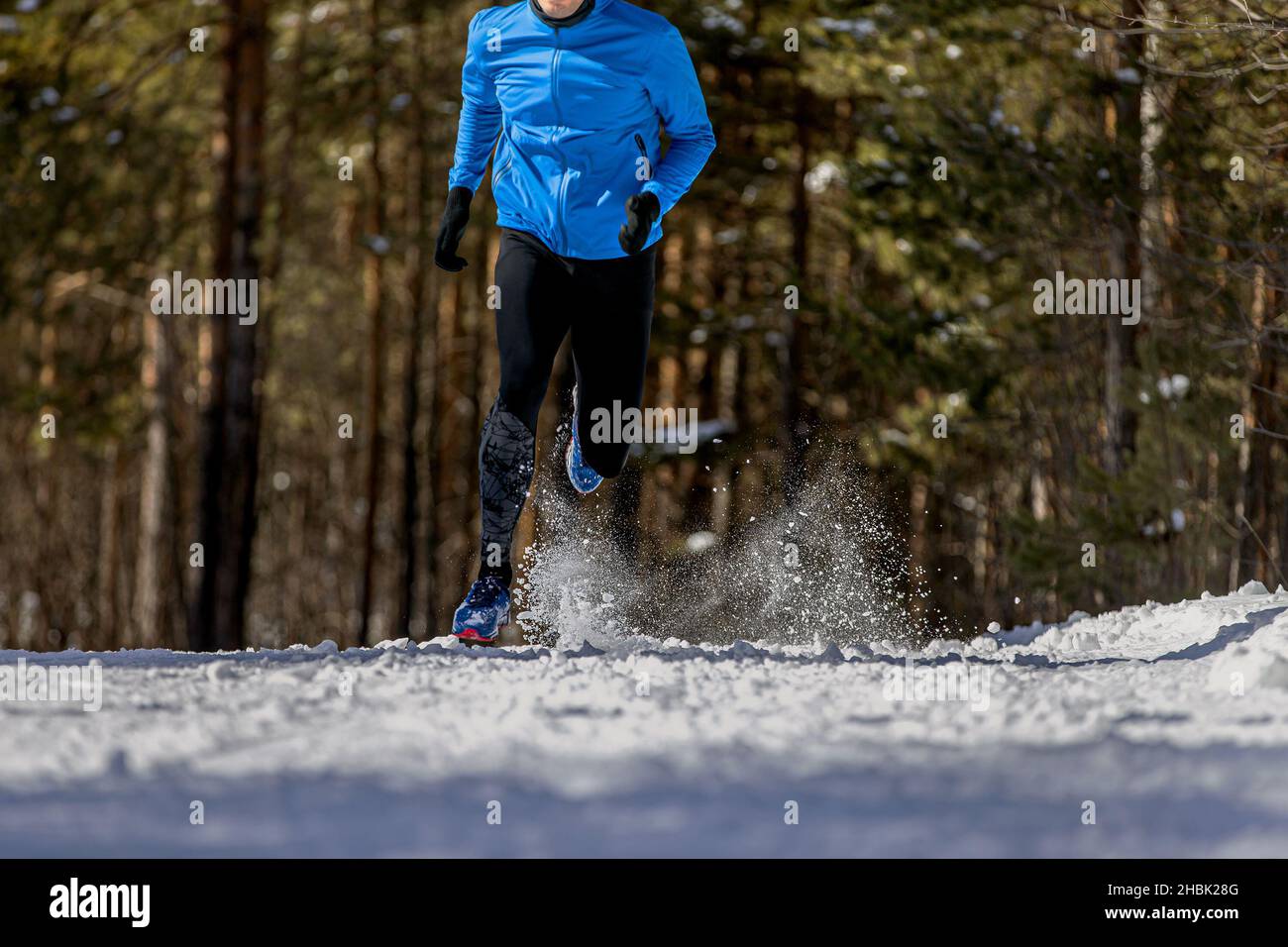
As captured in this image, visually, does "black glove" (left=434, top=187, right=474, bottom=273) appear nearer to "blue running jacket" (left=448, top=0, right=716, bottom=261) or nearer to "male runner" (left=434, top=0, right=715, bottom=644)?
"male runner" (left=434, top=0, right=715, bottom=644)

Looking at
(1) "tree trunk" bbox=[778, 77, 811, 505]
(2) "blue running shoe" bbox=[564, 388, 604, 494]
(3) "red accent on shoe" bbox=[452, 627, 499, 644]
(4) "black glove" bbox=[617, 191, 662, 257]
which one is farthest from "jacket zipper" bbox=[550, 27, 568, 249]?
(1) "tree trunk" bbox=[778, 77, 811, 505]

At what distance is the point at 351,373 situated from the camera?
28.5 m

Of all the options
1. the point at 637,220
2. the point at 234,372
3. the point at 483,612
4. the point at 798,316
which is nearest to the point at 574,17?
the point at 637,220

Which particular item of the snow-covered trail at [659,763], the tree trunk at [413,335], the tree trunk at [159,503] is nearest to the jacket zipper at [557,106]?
the snow-covered trail at [659,763]

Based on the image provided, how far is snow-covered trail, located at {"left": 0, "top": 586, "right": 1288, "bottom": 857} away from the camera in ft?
8.64

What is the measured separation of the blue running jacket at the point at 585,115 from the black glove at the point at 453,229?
22 centimetres

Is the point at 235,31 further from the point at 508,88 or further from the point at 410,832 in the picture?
the point at 410,832

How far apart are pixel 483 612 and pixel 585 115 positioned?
6.01 feet

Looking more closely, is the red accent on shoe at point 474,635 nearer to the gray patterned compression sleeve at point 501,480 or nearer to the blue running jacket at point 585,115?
the gray patterned compression sleeve at point 501,480

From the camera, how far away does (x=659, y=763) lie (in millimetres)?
3014

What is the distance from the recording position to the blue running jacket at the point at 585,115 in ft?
17.3

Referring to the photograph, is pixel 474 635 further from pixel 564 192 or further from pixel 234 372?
pixel 234 372
